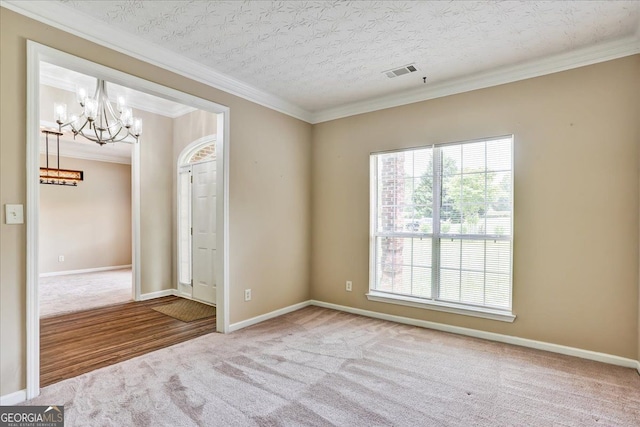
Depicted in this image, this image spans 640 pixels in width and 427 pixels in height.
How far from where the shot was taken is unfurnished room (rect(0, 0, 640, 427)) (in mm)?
2191

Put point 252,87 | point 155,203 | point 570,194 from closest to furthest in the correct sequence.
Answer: point 570,194 → point 252,87 → point 155,203

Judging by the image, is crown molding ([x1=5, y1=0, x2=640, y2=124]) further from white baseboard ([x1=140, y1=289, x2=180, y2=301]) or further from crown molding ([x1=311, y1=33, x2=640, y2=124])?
white baseboard ([x1=140, y1=289, x2=180, y2=301])

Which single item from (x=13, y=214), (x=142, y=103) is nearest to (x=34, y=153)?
(x=13, y=214)

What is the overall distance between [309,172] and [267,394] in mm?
3058

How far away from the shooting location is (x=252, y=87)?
3736 millimetres

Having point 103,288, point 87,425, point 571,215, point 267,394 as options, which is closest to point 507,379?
point 571,215

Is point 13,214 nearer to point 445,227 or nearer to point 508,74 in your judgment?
point 445,227

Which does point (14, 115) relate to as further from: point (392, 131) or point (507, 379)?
point (507, 379)

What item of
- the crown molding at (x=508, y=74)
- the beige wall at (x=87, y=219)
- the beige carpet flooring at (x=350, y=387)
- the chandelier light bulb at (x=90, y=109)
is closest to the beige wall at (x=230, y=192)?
the beige carpet flooring at (x=350, y=387)

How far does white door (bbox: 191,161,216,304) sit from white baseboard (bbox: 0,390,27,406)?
257cm

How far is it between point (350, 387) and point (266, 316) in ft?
6.05

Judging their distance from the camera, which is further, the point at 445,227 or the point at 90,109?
the point at 445,227

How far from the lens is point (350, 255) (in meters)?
4.33

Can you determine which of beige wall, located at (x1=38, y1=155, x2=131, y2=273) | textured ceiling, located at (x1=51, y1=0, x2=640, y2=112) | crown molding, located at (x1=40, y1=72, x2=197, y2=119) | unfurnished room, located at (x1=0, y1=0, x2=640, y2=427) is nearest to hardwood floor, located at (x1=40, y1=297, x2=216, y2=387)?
unfurnished room, located at (x1=0, y1=0, x2=640, y2=427)
